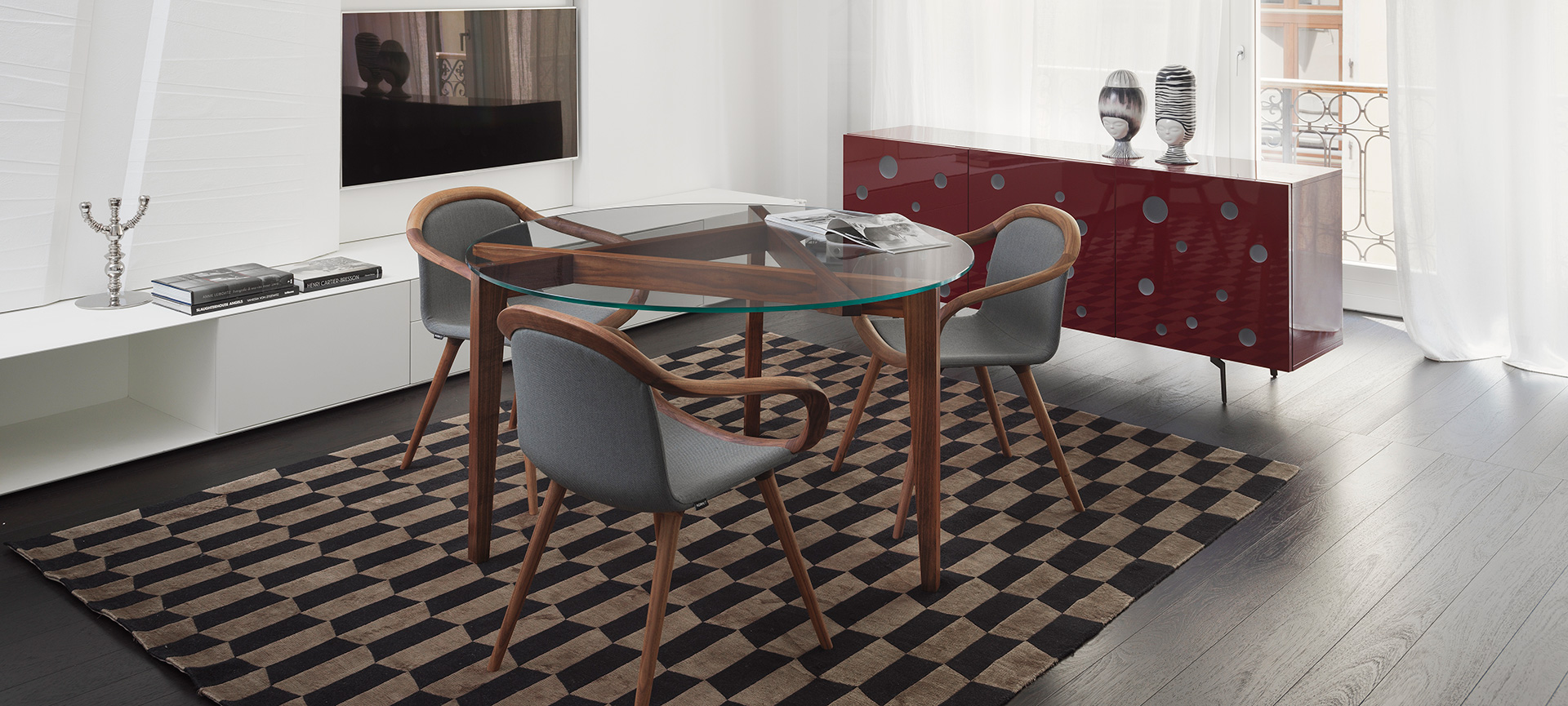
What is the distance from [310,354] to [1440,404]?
365 cm

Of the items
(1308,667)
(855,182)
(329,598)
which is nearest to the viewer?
(1308,667)

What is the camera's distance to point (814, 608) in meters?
2.52

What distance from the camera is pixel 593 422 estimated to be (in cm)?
217

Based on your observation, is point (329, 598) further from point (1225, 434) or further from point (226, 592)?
point (1225, 434)

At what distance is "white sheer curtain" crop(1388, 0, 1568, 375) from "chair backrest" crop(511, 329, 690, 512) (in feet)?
11.6

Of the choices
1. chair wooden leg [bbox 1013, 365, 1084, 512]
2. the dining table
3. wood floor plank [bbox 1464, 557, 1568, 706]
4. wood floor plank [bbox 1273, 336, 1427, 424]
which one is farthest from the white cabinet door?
wood floor plank [bbox 1464, 557, 1568, 706]

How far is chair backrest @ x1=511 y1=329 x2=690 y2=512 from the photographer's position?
2117 mm

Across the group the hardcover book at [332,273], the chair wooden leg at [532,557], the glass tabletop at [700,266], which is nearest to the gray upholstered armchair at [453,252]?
the glass tabletop at [700,266]

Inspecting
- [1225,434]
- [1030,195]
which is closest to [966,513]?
[1225,434]

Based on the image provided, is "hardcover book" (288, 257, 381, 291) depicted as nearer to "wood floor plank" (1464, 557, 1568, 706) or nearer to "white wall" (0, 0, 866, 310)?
"white wall" (0, 0, 866, 310)

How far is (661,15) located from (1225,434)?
325 cm

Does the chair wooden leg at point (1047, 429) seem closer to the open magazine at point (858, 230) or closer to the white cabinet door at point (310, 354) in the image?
the open magazine at point (858, 230)

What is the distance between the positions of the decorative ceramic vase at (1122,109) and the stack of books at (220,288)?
283 cm

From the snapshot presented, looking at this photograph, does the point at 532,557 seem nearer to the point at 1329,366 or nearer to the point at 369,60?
the point at 369,60
